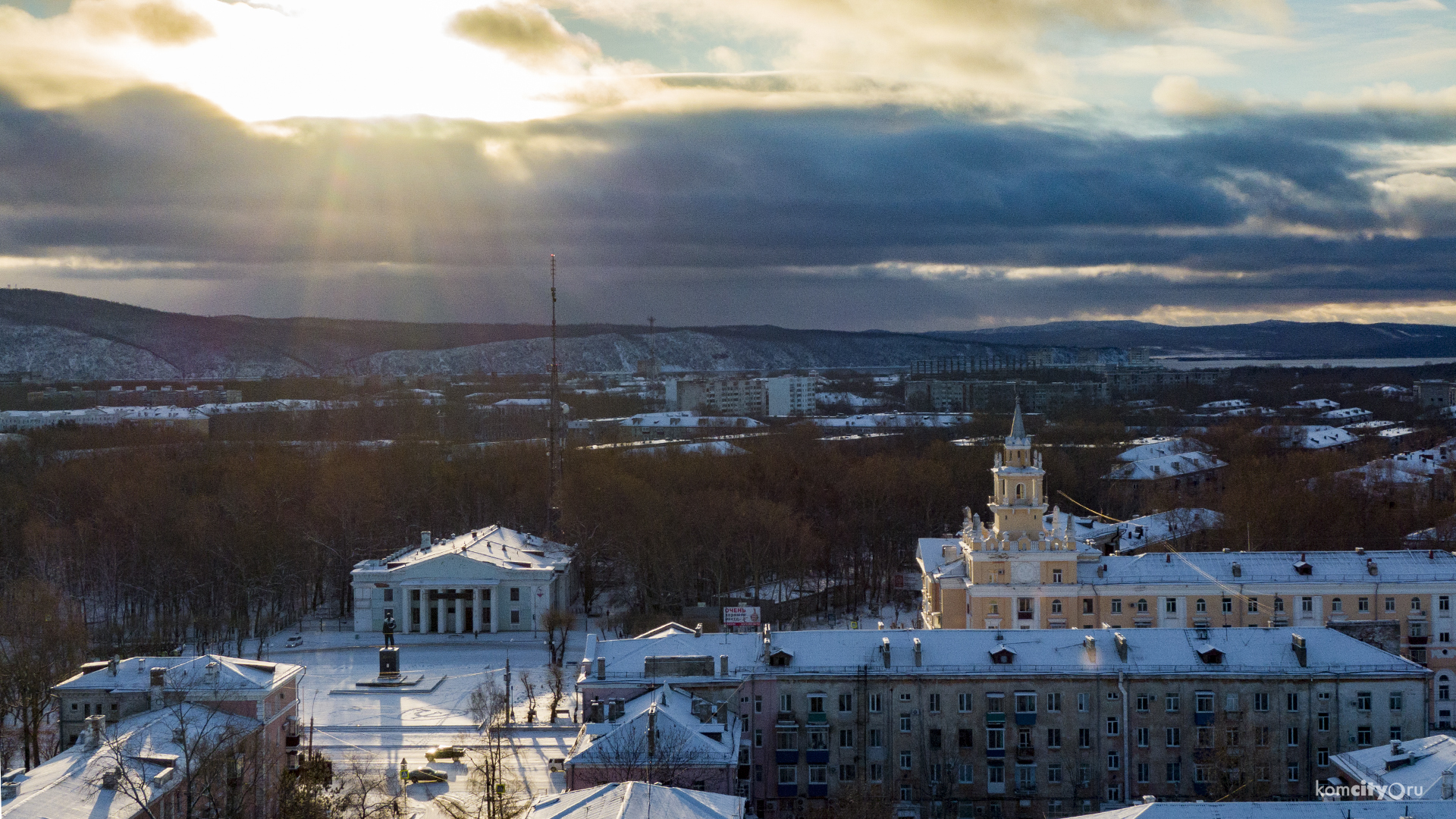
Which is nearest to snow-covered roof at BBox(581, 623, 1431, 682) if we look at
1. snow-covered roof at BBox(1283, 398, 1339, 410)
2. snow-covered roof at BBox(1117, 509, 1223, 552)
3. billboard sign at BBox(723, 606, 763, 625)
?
billboard sign at BBox(723, 606, 763, 625)

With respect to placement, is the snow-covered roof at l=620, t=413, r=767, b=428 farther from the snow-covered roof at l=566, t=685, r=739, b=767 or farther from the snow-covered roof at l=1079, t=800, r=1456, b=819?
the snow-covered roof at l=1079, t=800, r=1456, b=819

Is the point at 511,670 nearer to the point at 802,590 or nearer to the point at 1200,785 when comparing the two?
the point at 802,590

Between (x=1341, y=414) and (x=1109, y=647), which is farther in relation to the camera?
(x=1341, y=414)

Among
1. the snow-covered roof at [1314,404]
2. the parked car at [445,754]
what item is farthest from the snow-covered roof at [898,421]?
the parked car at [445,754]

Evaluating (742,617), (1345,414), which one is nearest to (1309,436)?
(1345,414)

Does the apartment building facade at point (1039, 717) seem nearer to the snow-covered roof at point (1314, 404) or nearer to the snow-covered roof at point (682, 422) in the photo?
the snow-covered roof at point (682, 422)

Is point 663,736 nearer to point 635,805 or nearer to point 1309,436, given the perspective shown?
point 635,805

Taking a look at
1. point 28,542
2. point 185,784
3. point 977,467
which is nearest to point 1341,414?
point 977,467

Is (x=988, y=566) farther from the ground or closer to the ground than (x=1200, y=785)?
farther from the ground
